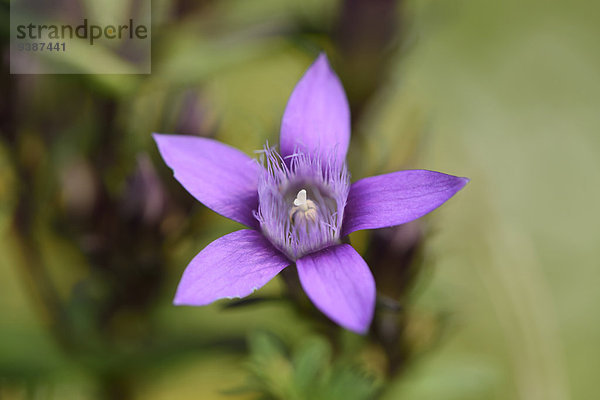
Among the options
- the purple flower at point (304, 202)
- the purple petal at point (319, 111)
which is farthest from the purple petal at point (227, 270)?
the purple petal at point (319, 111)

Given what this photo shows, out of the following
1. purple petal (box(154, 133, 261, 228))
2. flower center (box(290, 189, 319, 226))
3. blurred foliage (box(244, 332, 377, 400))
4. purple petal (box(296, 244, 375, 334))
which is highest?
purple petal (box(154, 133, 261, 228))

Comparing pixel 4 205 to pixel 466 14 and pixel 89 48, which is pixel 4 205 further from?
pixel 466 14

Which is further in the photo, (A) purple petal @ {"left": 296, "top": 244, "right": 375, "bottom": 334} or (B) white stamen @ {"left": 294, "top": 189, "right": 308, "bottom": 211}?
(B) white stamen @ {"left": 294, "top": 189, "right": 308, "bottom": 211}

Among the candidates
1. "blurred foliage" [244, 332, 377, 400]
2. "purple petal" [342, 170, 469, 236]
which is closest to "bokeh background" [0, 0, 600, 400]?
"blurred foliage" [244, 332, 377, 400]

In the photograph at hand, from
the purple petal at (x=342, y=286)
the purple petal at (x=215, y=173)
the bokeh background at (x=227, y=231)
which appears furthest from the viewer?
the bokeh background at (x=227, y=231)

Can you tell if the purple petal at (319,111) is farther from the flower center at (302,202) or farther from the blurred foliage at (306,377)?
the blurred foliage at (306,377)
